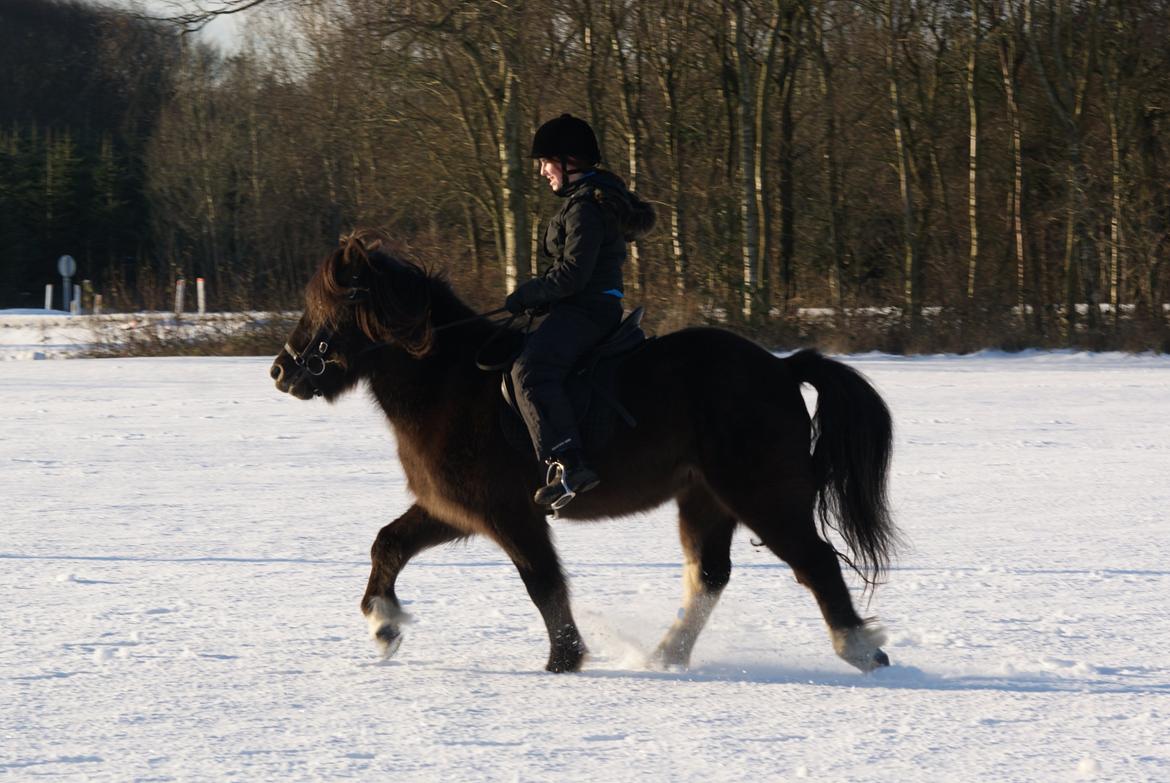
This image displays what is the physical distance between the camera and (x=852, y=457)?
216 inches

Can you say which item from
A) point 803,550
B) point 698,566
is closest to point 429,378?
point 698,566

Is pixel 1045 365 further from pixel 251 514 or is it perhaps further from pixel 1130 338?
pixel 251 514

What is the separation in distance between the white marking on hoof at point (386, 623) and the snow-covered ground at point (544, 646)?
0.39ft

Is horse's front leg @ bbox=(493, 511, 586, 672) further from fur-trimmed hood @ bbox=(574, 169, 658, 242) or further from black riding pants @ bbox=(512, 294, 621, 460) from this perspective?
fur-trimmed hood @ bbox=(574, 169, 658, 242)

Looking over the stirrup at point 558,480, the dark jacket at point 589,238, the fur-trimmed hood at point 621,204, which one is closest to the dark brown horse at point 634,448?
the stirrup at point 558,480

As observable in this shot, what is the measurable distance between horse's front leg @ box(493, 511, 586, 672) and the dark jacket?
0.90 metres

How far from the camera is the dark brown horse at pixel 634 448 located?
5.30 m

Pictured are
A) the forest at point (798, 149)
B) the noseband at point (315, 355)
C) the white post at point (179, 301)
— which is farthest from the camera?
the white post at point (179, 301)

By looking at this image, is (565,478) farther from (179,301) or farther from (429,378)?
(179,301)

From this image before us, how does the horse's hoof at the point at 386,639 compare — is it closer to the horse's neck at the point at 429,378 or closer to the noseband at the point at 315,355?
the horse's neck at the point at 429,378

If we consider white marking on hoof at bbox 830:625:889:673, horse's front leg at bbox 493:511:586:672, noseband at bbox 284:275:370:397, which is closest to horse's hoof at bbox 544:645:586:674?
horse's front leg at bbox 493:511:586:672

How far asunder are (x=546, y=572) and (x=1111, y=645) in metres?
2.37

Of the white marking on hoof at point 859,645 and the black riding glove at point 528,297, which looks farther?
the black riding glove at point 528,297

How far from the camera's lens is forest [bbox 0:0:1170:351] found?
23688mm
